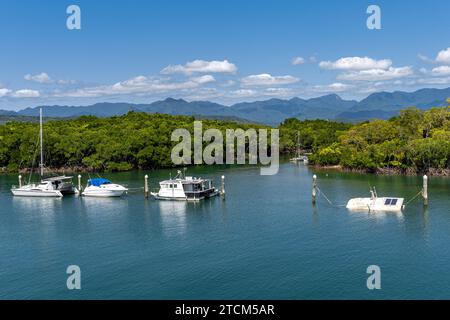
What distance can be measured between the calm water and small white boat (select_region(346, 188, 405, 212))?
142 cm

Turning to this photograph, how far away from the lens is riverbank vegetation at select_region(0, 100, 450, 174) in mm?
70562

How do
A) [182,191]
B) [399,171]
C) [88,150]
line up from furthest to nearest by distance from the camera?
[88,150]
[399,171]
[182,191]

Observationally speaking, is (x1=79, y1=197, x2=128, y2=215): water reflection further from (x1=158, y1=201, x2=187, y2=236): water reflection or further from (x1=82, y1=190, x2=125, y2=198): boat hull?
(x1=158, y1=201, x2=187, y2=236): water reflection

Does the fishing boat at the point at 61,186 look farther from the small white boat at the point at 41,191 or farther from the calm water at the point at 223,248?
the calm water at the point at 223,248

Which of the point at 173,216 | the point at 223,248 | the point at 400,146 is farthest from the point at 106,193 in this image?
the point at 400,146

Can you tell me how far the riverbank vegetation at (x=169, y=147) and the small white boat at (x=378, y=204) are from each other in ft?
90.1

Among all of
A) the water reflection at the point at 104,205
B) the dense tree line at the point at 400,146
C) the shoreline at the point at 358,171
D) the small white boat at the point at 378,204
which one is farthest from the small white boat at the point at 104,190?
the dense tree line at the point at 400,146

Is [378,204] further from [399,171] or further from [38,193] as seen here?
[38,193]

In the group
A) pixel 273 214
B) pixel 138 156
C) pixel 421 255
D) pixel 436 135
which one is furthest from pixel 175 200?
pixel 436 135

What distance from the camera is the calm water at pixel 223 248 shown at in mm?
26556

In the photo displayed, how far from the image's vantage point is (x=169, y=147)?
9125 cm

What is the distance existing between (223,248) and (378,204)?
1751 cm
